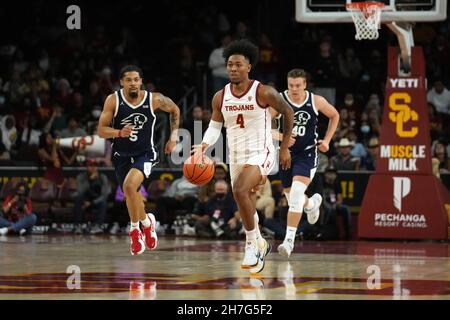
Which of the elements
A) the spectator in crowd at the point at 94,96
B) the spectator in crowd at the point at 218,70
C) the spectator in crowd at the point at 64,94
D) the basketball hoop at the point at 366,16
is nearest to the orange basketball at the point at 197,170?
the basketball hoop at the point at 366,16

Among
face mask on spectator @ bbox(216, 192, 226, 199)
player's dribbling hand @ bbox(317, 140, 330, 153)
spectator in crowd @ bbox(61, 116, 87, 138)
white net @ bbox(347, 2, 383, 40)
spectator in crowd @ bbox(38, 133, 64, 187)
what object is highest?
white net @ bbox(347, 2, 383, 40)

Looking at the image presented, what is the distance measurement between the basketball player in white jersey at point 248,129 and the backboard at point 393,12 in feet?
18.7

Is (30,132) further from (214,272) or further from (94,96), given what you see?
(214,272)

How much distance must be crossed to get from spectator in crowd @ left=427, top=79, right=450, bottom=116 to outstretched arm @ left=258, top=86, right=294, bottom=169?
10.8 m

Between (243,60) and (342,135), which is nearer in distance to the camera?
(243,60)

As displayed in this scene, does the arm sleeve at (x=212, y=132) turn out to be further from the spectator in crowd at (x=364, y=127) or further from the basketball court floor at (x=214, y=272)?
the spectator in crowd at (x=364, y=127)

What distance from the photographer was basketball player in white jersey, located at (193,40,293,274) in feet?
32.2

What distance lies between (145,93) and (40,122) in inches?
370

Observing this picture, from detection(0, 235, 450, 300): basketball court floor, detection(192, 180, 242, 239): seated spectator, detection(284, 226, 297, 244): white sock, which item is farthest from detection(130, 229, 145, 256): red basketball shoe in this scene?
detection(192, 180, 242, 239): seated spectator

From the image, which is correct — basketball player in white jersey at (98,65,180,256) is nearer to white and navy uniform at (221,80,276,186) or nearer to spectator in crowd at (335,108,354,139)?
white and navy uniform at (221,80,276,186)

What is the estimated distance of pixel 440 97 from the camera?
2025cm

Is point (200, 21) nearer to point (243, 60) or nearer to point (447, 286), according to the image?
point (243, 60)

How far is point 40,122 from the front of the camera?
69.3 feet
